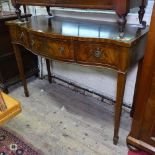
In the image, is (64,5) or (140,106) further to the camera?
(64,5)

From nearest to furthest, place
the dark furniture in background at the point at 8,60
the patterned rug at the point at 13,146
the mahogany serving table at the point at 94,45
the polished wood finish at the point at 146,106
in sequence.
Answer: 1. the polished wood finish at the point at 146,106
2. the mahogany serving table at the point at 94,45
3. the patterned rug at the point at 13,146
4. the dark furniture in background at the point at 8,60

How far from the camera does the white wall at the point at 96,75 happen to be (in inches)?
58.7

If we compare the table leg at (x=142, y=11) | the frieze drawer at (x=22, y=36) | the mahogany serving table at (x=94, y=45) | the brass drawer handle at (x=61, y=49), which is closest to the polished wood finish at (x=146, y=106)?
the mahogany serving table at (x=94, y=45)

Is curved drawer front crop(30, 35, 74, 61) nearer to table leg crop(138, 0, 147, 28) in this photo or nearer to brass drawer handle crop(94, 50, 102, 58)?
brass drawer handle crop(94, 50, 102, 58)

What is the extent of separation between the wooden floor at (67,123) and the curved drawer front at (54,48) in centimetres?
59

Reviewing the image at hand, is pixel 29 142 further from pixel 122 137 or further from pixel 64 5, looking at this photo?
pixel 64 5

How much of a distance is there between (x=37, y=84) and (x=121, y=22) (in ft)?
4.54

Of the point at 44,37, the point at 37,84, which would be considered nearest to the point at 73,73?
the point at 37,84

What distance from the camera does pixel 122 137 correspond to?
1.38 m

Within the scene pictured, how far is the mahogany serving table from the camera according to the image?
3.25 ft

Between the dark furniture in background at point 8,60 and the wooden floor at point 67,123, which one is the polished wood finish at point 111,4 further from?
the wooden floor at point 67,123

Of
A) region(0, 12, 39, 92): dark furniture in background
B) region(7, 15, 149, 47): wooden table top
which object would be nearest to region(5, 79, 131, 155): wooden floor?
region(0, 12, 39, 92): dark furniture in background

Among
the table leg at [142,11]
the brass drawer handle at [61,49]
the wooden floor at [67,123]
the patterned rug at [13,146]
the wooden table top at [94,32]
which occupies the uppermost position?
the table leg at [142,11]

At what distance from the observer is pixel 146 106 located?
101 centimetres
